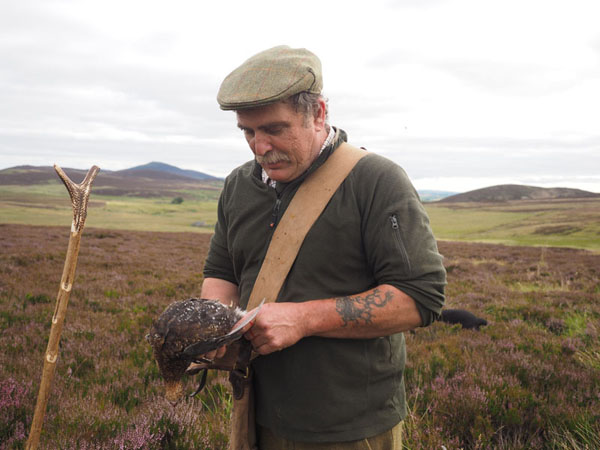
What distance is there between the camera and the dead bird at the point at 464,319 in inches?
281

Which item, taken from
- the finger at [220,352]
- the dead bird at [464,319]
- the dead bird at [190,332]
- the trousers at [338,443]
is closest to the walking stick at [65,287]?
the dead bird at [190,332]

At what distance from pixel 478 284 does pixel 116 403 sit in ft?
36.6

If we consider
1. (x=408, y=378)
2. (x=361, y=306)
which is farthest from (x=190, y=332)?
(x=408, y=378)

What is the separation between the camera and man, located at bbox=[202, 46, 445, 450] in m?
1.68

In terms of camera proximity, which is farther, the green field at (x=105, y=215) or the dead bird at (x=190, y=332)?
the green field at (x=105, y=215)

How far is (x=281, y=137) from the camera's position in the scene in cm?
187

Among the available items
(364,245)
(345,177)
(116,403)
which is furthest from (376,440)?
(116,403)

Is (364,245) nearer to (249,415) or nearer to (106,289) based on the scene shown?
(249,415)

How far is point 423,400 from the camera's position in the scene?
4121 millimetres

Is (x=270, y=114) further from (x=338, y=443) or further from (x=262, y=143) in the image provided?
(x=338, y=443)

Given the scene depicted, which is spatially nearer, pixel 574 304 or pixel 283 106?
pixel 283 106

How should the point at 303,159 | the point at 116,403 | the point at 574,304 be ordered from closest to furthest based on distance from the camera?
1. the point at 303,159
2. the point at 116,403
3. the point at 574,304

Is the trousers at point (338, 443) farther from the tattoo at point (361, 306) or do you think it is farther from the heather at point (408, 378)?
the heather at point (408, 378)

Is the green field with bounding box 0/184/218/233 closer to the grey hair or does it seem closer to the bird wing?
the grey hair
